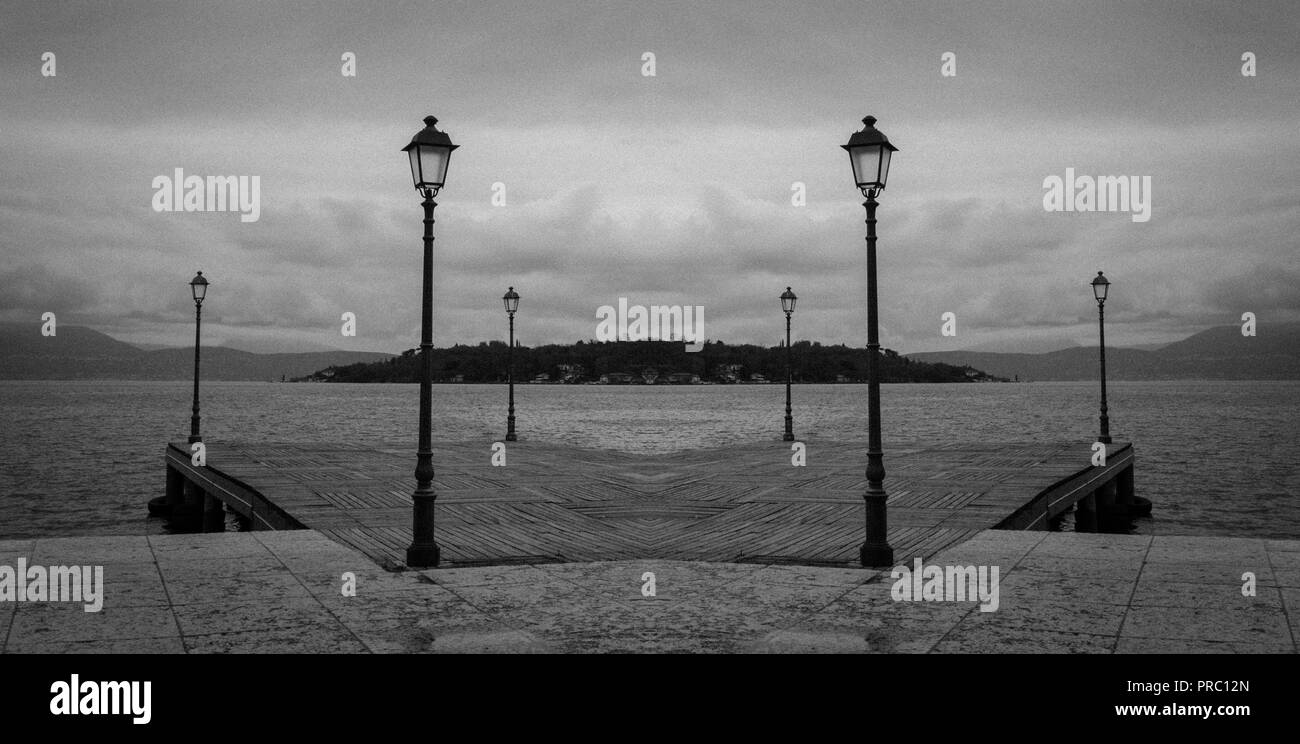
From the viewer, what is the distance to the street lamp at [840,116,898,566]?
998cm

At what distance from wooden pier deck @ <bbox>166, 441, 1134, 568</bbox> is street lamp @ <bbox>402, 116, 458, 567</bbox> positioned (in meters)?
0.35

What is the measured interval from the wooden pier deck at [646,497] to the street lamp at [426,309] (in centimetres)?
35

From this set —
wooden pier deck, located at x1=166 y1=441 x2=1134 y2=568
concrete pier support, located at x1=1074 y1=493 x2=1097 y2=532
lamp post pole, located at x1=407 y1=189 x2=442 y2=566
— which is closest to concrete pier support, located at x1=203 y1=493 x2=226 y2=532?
wooden pier deck, located at x1=166 y1=441 x2=1134 y2=568

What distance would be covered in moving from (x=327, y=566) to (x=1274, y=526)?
26571mm

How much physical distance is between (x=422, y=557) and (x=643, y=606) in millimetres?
2934

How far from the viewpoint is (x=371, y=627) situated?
23.9 feet

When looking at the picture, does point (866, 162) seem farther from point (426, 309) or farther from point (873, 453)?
point (426, 309)

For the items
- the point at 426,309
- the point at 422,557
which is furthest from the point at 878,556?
the point at 426,309

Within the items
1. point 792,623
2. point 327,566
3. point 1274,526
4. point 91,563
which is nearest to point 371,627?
point 327,566

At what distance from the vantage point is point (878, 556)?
32.7ft

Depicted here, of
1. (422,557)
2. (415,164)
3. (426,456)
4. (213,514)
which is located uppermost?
(415,164)

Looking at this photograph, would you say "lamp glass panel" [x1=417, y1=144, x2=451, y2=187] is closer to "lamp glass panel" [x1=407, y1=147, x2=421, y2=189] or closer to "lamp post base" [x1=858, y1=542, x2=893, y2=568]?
"lamp glass panel" [x1=407, y1=147, x2=421, y2=189]
